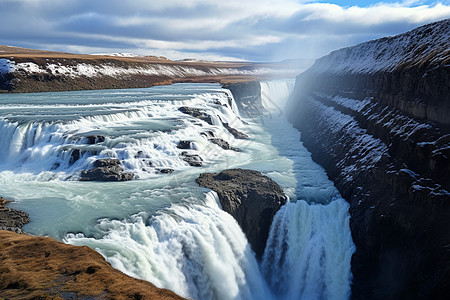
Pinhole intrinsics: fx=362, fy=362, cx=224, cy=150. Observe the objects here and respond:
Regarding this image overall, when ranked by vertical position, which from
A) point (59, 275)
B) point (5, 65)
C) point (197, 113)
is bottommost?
point (59, 275)

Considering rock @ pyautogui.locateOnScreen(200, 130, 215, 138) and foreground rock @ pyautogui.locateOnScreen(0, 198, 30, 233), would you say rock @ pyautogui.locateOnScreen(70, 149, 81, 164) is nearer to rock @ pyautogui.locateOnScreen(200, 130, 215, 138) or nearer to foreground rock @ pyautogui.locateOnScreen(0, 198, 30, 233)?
foreground rock @ pyautogui.locateOnScreen(0, 198, 30, 233)

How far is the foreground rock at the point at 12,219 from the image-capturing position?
1466 centimetres

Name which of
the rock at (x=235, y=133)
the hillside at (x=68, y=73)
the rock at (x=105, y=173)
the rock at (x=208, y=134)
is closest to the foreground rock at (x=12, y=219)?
the rock at (x=105, y=173)

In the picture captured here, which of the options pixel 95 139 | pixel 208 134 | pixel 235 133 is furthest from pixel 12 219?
pixel 235 133

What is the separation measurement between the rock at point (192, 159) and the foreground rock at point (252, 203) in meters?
4.86

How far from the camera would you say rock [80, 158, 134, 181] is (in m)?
21.8

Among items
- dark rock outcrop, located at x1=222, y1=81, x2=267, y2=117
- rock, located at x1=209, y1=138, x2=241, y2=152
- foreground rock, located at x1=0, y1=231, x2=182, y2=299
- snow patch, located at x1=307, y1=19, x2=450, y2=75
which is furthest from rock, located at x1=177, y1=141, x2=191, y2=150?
dark rock outcrop, located at x1=222, y1=81, x2=267, y2=117

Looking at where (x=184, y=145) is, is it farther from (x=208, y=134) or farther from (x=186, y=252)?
(x=186, y=252)

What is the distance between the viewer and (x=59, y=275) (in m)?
10.7

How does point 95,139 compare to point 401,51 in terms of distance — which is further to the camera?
point 401,51

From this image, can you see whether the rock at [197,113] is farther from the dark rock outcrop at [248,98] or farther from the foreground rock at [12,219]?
the foreground rock at [12,219]

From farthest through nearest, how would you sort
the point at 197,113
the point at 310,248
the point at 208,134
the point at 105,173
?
the point at 197,113, the point at 208,134, the point at 105,173, the point at 310,248

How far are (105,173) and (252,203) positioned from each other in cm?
924

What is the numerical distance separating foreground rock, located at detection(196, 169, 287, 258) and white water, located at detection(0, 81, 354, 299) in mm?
513
